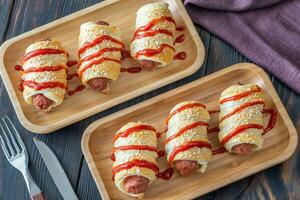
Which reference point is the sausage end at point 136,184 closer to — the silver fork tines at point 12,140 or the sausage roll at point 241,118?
the sausage roll at point 241,118

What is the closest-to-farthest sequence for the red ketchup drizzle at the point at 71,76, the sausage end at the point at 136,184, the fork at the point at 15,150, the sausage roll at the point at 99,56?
1. the sausage end at the point at 136,184
2. the fork at the point at 15,150
3. the sausage roll at the point at 99,56
4. the red ketchup drizzle at the point at 71,76

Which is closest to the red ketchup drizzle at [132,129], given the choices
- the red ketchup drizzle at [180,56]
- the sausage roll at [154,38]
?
the sausage roll at [154,38]

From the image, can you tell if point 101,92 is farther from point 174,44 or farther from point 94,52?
point 174,44

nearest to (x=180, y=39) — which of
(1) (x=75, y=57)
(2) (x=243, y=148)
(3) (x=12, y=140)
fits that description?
(1) (x=75, y=57)

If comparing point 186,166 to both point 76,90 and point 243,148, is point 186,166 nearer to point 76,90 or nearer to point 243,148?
point 243,148

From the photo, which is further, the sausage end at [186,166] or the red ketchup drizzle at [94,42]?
the red ketchup drizzle at [94,42]

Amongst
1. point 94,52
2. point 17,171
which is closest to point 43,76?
point 94,52

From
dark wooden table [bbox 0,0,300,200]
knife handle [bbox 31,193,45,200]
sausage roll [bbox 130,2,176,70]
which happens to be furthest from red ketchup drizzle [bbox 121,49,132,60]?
knife handle [bbox 31,193,45,200]
